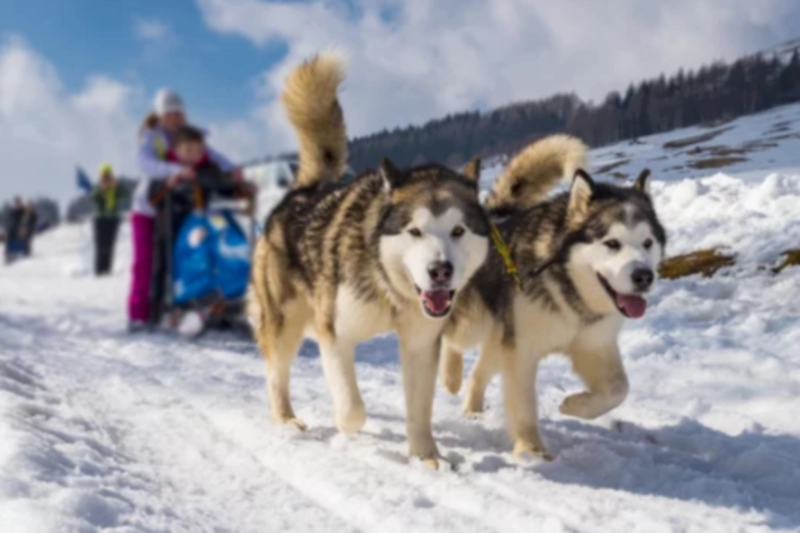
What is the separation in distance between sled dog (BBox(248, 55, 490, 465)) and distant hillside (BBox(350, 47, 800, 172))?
0.55 metres

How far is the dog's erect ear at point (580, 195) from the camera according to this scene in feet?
10.7

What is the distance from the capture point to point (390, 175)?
3066 millimetres

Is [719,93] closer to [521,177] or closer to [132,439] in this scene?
[521,177]

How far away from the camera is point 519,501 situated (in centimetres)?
254

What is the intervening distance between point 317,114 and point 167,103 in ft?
2.59

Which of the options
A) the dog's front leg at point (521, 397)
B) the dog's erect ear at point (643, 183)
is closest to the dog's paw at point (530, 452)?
the dog's front leg at point (521, 397)

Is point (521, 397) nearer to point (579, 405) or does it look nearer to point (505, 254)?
point (579, 405)

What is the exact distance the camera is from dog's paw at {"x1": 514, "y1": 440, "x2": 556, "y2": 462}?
310 centimetres

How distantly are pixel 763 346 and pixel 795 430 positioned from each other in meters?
1.32

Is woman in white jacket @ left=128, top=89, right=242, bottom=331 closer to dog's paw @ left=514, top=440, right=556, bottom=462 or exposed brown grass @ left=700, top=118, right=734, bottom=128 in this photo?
dog's paw @ left=514, top=440, right=556, bottom=462

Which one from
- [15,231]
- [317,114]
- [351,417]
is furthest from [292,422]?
[15,231]

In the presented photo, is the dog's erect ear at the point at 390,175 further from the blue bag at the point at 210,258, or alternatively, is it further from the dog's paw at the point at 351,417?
the blue bag at the point at 210,258

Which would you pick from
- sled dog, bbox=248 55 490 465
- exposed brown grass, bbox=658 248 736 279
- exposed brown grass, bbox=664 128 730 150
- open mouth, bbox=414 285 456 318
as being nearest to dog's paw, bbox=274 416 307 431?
sled dog, bbox=248 55 490 465

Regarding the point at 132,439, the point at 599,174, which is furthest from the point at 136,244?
the point at 599,174
